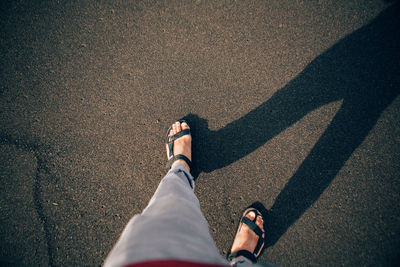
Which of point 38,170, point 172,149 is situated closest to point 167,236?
point 172,149

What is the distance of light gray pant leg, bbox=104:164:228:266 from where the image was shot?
82 cm

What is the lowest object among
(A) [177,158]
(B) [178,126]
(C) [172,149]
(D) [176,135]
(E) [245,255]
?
(E) [245,255]

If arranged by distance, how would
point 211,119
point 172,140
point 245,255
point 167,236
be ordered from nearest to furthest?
1. point 167,236
2. point 245,255
3. point 172,140
4. point 211,119

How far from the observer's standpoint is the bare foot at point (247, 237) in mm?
1707

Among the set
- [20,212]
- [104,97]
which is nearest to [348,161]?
[104,97]

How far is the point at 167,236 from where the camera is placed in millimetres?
921

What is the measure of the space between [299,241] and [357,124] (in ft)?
4.61

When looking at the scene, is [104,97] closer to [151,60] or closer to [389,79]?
[151,60]

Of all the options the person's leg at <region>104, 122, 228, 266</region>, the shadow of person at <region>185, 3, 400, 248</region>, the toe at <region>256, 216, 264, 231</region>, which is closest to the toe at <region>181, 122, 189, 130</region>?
the shadow of person at <region>185, 3, 400, 248</region>

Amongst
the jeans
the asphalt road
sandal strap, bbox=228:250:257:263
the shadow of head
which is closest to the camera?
the jeans

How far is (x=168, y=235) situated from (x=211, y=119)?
1.27 metres

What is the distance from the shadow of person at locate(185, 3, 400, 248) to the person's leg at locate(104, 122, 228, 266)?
2.07 feet

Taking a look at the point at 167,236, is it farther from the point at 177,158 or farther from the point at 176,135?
the point at 176,135

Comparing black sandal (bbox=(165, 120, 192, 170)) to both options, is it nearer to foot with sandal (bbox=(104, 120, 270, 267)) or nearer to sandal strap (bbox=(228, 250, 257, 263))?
foot with sandal (bbox=(104, 120, 270, 267))
